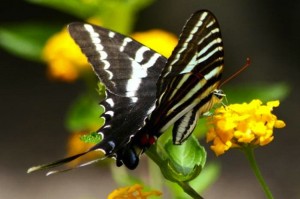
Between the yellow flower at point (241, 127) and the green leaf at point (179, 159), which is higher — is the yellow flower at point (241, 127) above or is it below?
above

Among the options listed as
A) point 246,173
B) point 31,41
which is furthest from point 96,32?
point 246,173

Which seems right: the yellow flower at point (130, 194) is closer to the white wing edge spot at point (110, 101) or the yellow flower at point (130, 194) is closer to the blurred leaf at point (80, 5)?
the white wing edge spot at point (110, 101)

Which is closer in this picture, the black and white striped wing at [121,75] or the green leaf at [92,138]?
the green leaf at [92,138]

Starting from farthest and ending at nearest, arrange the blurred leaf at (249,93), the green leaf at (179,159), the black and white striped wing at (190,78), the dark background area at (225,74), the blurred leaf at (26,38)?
the dark background area at (225,74) < the blurred leaf at (26,38) < the blurred leaf at (249,93) < the black and white striped wing at (190,78) < the green leaf at (179,159)

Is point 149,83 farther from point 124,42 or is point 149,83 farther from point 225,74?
point 225,74

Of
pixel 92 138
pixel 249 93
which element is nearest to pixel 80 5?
pixel 249 93

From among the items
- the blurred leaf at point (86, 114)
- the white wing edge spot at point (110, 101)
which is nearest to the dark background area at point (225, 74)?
the blurred leaf at point (86, 114)
